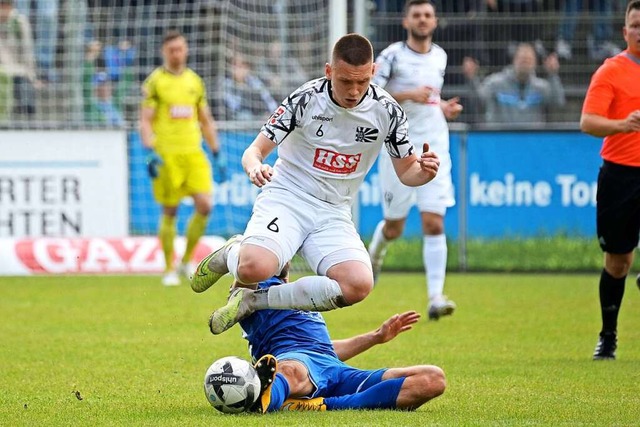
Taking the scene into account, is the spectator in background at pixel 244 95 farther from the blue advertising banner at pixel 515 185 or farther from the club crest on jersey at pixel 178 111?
the club crest on jersey at pixel 178 111

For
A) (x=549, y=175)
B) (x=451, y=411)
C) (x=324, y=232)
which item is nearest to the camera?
(x=451, y=411)

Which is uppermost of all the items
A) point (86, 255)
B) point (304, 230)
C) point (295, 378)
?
point (304, 230)

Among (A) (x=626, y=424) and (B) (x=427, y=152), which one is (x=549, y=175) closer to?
(B) (x=427, y=152)

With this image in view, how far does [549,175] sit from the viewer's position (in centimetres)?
1572

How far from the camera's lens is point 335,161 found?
7.25 meters

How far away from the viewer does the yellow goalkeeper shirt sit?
14328 millimetres

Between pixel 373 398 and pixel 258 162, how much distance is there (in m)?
1.48

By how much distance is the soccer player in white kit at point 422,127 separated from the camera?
11055 mm

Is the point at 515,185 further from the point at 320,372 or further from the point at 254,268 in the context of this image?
the point at 320,372

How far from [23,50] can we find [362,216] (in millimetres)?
5506

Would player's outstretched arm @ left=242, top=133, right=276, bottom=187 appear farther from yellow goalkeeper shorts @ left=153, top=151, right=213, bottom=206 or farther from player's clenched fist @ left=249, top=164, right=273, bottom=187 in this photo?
yellow goalkeeper shorts @ left=153, top=151, right=213, bottom=206

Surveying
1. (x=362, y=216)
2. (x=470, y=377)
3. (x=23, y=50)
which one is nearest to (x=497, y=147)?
(x=362, y=216)

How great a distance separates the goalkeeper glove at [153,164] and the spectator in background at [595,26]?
5.48 m

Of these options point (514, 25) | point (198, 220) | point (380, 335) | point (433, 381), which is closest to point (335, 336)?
point (380, 335)
